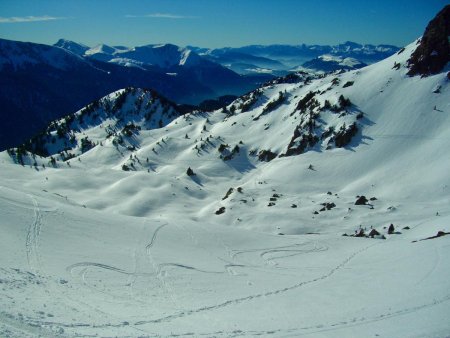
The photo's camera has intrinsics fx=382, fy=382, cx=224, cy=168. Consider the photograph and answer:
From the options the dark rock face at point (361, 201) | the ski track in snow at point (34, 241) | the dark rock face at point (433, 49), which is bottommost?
the ski track in snow at point (34, 241)

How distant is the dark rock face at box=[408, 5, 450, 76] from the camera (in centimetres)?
10944

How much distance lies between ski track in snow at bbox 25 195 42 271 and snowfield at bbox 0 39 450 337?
0.22 meters

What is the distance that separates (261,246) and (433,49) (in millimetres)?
100008

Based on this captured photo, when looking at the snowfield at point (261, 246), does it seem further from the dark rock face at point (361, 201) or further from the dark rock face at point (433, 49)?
the dark rock face at point (433, 49)

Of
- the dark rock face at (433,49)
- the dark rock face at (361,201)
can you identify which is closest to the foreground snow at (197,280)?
the dark rock face at (361,201)

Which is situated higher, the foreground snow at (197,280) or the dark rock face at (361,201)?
the dark rock face at (361,201)

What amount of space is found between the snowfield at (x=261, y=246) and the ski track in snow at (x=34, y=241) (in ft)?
0.71

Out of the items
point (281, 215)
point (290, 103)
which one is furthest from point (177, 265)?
point (290, 103)

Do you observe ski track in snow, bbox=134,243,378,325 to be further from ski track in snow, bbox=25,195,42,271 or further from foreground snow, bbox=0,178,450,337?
ski track in snow, bbox=25,195,42,271

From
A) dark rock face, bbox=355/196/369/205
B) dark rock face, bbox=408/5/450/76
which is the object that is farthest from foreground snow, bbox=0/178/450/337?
dark rock face, bbox=408/5/450/76

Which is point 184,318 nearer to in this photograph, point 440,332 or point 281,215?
point 440,332

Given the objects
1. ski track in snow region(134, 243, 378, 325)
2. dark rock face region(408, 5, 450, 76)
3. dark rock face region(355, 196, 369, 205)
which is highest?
dark rock face region(408, 5, 450, 76)

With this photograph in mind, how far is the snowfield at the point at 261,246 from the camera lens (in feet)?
66.8

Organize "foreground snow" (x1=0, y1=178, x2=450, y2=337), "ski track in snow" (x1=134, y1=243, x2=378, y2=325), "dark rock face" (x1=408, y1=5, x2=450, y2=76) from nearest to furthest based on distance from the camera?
"foreground snow" (x1=0, y1=178, x2=450, y2=337), "ski track in snow" (x1=134, y1=243, x2=378, y2=325), "dark rock face" (x1=408, y1=5, x2=450, y2=76)
